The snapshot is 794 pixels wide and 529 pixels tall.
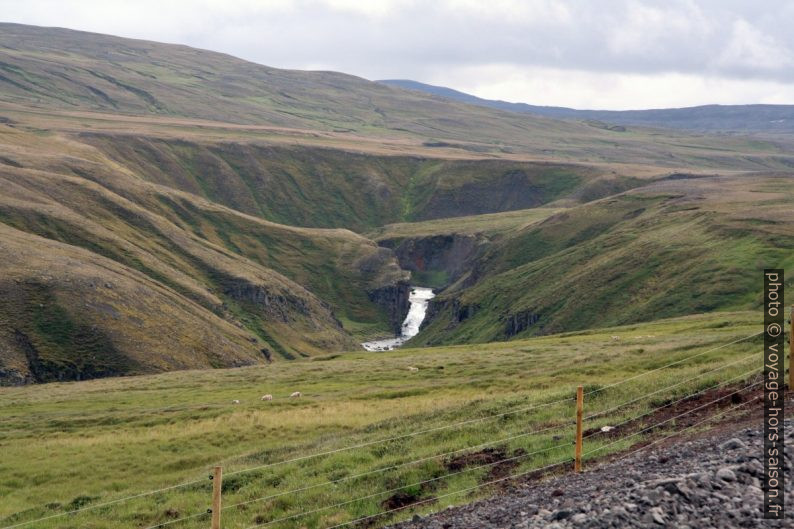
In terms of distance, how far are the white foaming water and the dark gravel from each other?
396 feet

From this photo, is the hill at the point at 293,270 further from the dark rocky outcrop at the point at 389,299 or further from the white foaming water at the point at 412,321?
the white foaming water at the point at 412,321

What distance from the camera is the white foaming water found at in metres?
147

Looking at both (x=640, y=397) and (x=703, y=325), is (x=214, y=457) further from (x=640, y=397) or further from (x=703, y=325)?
(x=703, y=325)

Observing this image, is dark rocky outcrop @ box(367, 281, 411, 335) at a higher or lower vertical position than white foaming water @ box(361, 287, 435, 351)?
higher

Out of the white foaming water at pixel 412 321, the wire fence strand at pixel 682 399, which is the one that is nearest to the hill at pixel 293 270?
the white foaming water at pixel 412 321

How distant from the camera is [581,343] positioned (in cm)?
6644

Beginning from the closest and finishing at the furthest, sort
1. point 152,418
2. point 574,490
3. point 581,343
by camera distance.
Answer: point 574,490 < point 152,418 < point 581,343

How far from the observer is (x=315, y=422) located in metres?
42.7

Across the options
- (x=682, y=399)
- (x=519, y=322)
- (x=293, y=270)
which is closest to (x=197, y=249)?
(x=293, y=270)

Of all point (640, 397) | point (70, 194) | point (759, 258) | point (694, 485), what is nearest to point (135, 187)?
point (70, 194)

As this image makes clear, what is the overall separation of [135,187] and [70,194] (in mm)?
25558

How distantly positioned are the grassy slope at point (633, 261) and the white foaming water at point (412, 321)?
584 cm

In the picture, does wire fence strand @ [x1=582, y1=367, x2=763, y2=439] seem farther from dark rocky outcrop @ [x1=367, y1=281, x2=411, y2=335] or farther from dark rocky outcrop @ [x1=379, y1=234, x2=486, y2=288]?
dark rocky outcrop @ [x1=379, y1=234, x2=486, y2=288]

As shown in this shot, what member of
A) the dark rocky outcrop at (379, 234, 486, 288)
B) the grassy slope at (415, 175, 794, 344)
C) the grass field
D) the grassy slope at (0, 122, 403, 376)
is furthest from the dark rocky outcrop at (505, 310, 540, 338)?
the dark rocky outcrop at (379, 234, 486, 288)
